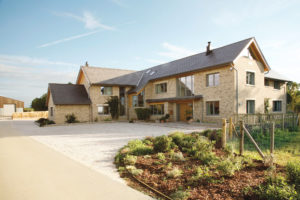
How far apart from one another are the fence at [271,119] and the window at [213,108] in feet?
15.8

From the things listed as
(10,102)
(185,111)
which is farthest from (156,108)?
(10,102)

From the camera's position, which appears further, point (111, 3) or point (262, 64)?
point (262, 64)

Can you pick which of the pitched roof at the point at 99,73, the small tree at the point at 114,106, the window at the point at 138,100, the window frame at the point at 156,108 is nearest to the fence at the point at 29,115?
the pitched roof at the point at 99,73

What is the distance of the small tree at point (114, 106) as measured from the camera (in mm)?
24542

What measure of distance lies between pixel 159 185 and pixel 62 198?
6.93 feet

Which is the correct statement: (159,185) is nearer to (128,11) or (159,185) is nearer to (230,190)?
(230,190)

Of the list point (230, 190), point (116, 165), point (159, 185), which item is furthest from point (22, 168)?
point (230, 190)

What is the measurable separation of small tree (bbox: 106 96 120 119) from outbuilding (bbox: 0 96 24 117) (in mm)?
35537

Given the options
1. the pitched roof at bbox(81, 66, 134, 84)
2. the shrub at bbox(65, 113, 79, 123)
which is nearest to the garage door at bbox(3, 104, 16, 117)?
the pitched roof at bbox(81, 66, 134, 84)

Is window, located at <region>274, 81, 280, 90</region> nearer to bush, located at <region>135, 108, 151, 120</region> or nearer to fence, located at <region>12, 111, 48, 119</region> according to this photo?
bush, located at <region>135, 108, 151, 120</region>

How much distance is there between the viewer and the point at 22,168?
6.01 metres

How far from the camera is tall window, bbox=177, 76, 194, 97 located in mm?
20156

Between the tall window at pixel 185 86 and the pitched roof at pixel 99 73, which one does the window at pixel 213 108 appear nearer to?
the tall window at pixel 185 86

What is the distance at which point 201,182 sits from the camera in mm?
4402
